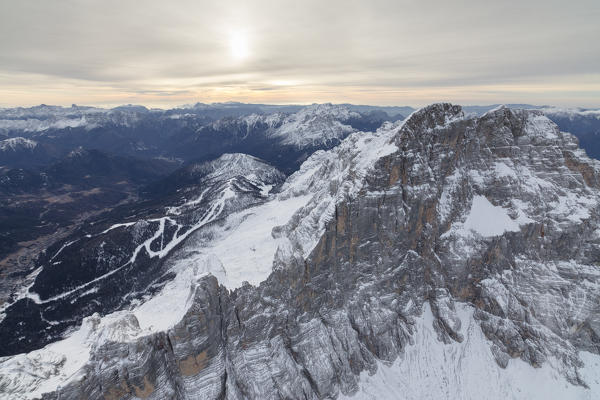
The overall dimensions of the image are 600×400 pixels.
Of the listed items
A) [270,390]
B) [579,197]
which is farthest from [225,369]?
[579,197]

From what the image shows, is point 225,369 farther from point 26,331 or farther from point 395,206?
point 26,331

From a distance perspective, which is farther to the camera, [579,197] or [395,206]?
[579,197]

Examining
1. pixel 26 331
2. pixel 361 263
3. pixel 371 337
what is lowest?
pixel 26 331

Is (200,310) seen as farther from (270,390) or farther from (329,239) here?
(329,239)

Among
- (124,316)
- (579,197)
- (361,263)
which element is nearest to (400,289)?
(361,263)

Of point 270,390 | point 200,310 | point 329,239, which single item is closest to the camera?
point 200,310

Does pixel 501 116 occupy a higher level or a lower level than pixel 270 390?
higher

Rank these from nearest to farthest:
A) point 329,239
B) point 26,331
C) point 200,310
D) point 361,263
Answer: point 200,310 < point 329,239 < point 361,263 < point 26,331
